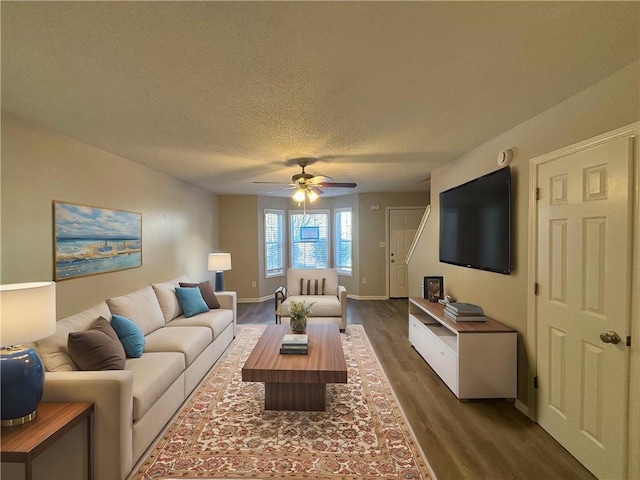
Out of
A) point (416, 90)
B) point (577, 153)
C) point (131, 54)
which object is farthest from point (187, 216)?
point (577, 153)

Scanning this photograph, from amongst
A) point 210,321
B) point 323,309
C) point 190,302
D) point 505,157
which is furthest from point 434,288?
point 190,302

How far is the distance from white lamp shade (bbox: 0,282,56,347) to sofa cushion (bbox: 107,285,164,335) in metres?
1.30

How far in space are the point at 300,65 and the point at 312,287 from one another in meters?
3.90

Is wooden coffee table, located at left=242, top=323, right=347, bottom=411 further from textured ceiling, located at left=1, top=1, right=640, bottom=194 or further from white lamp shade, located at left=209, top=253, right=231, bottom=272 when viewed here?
white lamp shade, located at left=209, top=253, right=231, bottom=272

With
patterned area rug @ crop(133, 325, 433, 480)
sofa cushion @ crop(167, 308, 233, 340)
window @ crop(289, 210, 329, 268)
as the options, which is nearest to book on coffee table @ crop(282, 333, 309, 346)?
patterned area rug @ crop(133, 325, 433, 480)

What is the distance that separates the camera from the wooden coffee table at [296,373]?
2340mm

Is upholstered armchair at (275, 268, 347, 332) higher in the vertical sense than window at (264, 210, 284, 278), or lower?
lower

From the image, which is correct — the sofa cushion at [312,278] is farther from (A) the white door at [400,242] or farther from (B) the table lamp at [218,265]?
(A) the white door at [400,242]

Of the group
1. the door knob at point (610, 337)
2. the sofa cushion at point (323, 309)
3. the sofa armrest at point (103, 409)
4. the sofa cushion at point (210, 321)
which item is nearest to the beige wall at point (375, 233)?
the sofa cushion at point (323, 309)

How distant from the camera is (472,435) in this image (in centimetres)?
220

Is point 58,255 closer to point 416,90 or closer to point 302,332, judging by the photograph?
point 302,332

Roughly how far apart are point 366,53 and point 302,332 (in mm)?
2760

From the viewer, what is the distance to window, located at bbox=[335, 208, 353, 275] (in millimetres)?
7012

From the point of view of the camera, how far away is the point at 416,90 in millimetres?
1884
